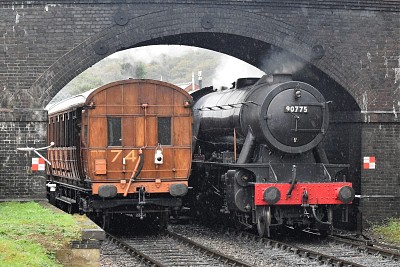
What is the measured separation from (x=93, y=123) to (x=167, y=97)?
61.3 inches

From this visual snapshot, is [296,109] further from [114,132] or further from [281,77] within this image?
[114,132]

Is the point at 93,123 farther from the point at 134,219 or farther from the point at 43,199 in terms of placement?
the point at 134,219

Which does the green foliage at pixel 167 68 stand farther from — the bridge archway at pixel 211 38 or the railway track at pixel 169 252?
the railway track at pixel 169 252

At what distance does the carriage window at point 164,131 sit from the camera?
15.1 meters

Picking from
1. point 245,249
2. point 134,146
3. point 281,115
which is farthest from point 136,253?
point 281,115

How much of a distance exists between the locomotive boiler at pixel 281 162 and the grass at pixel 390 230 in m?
1.46

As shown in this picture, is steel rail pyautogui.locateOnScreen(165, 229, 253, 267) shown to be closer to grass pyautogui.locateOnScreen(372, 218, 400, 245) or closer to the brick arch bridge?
the brick arch bridge

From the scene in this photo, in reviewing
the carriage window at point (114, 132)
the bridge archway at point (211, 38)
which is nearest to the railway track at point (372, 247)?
the bridge archway at point (211, 38)

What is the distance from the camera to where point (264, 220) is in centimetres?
1437

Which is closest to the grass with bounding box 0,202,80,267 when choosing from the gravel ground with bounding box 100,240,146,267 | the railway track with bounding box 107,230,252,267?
the gravel ground with bounding box 100,240,146,267

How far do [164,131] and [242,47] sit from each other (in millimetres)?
4882

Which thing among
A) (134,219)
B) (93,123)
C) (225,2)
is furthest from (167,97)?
(134,219)

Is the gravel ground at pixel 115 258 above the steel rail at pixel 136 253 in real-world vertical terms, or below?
below

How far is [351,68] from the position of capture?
701 inches
